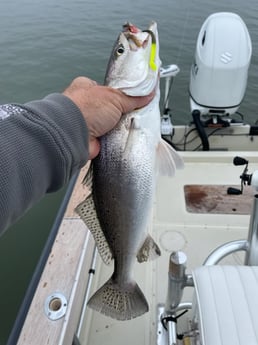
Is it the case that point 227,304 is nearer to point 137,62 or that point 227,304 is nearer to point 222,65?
point 137,62

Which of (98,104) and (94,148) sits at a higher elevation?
(98,104)

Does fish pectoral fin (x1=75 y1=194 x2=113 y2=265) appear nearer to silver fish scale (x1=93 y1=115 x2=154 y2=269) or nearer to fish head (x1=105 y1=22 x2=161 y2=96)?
silver fish scale (x1=93 y1=115 x2=154 y2=269)

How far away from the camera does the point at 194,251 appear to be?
106 inches

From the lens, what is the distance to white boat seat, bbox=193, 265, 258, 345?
1.34 metres

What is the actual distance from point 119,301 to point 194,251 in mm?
1346

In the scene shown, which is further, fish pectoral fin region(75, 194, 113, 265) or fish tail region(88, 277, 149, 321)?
fish tail region(88, 277, 149, 321)

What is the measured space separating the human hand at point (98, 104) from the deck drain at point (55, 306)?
3.22 feet

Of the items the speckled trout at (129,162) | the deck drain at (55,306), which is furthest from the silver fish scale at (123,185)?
the deck drain at (55,306)

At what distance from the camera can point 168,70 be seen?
3.30 m

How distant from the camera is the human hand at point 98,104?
1129mm

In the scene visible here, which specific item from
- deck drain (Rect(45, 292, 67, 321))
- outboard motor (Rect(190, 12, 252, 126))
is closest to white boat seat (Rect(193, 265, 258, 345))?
deck drain (Rect(45, 292, 67, 321))

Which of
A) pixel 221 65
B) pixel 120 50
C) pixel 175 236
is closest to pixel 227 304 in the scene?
pixel 120 50

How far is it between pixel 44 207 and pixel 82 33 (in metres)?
5.67

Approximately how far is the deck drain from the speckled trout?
2.09ft
